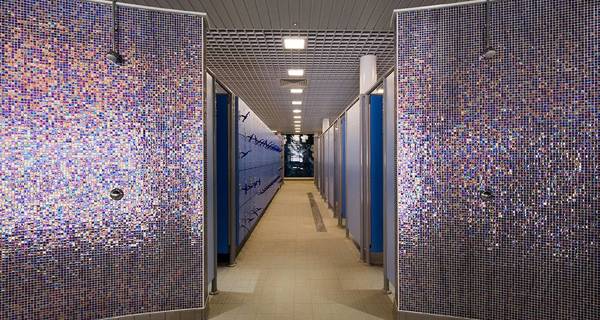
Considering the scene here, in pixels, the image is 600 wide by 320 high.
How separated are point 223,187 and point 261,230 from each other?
7.40ft

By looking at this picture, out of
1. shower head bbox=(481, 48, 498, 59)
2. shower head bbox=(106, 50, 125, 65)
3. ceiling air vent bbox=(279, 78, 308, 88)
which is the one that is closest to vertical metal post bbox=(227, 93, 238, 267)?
shower head bbox=(106, 50, 125, 65)

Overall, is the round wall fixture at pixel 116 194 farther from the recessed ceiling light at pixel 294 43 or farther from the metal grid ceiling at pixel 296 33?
the recessed ceiling light at pixel 294 43

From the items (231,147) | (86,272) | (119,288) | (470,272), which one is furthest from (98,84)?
(470,272)

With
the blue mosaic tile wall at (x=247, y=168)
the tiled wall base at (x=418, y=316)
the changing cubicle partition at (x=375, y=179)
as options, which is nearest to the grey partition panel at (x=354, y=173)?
the changing cubicle partition at (x=375, y=179)

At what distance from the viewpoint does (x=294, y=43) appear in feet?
17.2

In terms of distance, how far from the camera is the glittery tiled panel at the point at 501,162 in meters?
2.19

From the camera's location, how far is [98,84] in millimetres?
2391

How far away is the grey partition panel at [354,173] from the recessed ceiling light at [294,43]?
1.30m

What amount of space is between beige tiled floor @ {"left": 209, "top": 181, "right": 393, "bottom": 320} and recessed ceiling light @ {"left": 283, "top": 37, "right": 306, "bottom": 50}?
10.3 ft

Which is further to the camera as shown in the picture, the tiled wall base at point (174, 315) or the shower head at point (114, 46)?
the tiled wall base at point (174, 315)

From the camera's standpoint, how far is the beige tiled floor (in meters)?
2.87

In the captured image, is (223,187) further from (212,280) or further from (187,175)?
(187,175)

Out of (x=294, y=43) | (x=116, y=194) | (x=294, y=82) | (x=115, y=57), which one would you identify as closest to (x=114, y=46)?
(x=115, y=57)

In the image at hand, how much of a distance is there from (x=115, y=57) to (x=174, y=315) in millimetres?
1998
